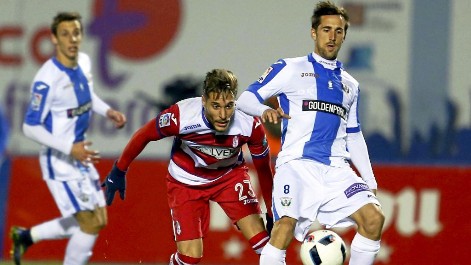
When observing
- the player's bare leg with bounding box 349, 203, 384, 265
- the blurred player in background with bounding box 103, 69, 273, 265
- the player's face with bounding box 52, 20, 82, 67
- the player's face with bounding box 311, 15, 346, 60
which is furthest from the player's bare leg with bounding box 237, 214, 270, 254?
the player's face with bounding box 52, 20, 82, 67

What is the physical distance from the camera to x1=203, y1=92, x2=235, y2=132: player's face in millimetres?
7746

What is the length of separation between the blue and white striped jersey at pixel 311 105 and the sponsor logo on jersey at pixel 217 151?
0.41 metres

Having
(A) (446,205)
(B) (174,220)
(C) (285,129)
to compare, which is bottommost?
(A) (446,205)

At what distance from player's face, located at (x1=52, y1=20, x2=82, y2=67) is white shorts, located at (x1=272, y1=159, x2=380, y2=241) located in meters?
2.58

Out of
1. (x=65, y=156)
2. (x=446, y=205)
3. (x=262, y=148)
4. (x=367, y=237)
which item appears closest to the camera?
(x=367, y=237)

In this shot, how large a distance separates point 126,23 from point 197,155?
17.9 feet

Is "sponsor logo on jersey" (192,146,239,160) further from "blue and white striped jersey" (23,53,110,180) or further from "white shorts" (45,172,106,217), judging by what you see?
"white shorts" (45,172,106,217)

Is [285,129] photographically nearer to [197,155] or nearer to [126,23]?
[197,155]

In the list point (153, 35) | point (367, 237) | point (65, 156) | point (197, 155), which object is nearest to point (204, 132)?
point (197, 155)

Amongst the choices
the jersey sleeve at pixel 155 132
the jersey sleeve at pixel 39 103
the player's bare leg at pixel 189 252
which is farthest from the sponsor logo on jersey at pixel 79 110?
the player's bare leg at pixel 189 252

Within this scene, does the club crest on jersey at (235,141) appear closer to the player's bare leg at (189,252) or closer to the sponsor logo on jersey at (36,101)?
the player's bare leg at (189,252)

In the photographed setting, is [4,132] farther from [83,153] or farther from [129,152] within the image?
[129,152]

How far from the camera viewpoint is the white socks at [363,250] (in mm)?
7602

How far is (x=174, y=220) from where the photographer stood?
838 cm
